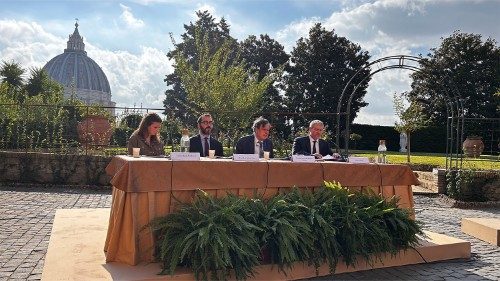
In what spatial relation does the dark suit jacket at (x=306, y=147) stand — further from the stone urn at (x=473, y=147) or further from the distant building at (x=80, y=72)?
the distant building at (x=80, y=72)

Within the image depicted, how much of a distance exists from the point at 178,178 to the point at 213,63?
13321 millimetres

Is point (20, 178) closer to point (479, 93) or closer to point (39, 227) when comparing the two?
point (39, 227)

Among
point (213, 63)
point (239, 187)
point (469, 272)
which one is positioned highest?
point (213, 63)

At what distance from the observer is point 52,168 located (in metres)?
11.0

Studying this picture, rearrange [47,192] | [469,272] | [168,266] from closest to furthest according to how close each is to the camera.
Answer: [168,266]
[469,272]
[47,192]

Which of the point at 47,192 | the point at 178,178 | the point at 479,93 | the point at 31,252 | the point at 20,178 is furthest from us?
Answer: the point at 479,93

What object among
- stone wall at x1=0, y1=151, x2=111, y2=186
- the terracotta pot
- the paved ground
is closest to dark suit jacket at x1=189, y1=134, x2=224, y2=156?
the paved ground

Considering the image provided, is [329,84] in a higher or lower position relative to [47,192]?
higher

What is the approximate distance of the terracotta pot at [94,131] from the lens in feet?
37.7

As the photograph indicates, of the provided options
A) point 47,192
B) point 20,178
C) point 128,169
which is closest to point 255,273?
point 128,169

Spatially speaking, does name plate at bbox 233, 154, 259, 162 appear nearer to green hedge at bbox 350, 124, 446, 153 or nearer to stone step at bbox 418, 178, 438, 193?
stone step at bbox 418, 178, 438, 193

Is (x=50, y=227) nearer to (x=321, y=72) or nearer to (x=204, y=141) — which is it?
(x=204, y=141)

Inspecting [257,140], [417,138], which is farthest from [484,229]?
[417,138]

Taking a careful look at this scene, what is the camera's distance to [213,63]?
16.8 meters
